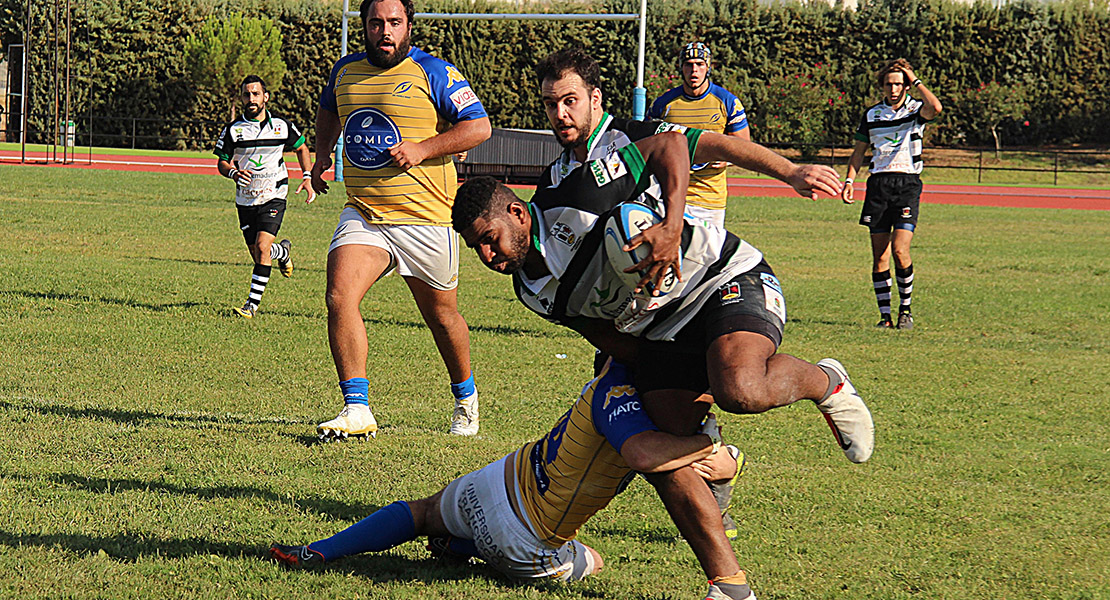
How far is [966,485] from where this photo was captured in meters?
5.38

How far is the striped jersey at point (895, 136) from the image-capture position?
10531 millimetres

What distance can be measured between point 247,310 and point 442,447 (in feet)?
15.1

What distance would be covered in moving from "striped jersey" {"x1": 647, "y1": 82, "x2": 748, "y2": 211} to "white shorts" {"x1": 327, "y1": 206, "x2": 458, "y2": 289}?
265cm

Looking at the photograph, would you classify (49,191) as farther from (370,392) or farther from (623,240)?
(623,240)

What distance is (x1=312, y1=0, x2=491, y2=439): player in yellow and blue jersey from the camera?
6.07m

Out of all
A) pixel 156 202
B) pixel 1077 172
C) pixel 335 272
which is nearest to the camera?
pixel 335 272

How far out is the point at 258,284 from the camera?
10078 mm

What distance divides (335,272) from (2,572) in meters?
2.43

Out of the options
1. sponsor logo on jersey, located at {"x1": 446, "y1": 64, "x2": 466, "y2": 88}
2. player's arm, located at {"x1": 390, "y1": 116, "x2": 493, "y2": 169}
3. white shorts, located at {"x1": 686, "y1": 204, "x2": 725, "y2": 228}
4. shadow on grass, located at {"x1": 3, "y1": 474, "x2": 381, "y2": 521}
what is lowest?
shadow on grass, located at {"x1": 3, "y1": 474, "x2": 381, "y2": 521}

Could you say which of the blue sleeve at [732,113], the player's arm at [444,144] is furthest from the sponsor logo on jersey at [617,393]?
the blue sleeve at [732,113]

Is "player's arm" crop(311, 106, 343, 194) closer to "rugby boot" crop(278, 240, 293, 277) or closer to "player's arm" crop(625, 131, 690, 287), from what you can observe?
"player's arm" crop(625, 131, 690, 287)

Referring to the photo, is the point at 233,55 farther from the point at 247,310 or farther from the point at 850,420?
the point at 850,420

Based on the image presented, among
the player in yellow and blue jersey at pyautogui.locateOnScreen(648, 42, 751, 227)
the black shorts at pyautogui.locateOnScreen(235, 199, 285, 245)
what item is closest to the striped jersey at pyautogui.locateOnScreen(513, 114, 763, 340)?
the player in yellow and blue jersey at pyautogui.locateOnScreen(648, 42, 751, 227)

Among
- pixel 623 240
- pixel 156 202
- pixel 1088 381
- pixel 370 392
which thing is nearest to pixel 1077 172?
pixel 156 202
